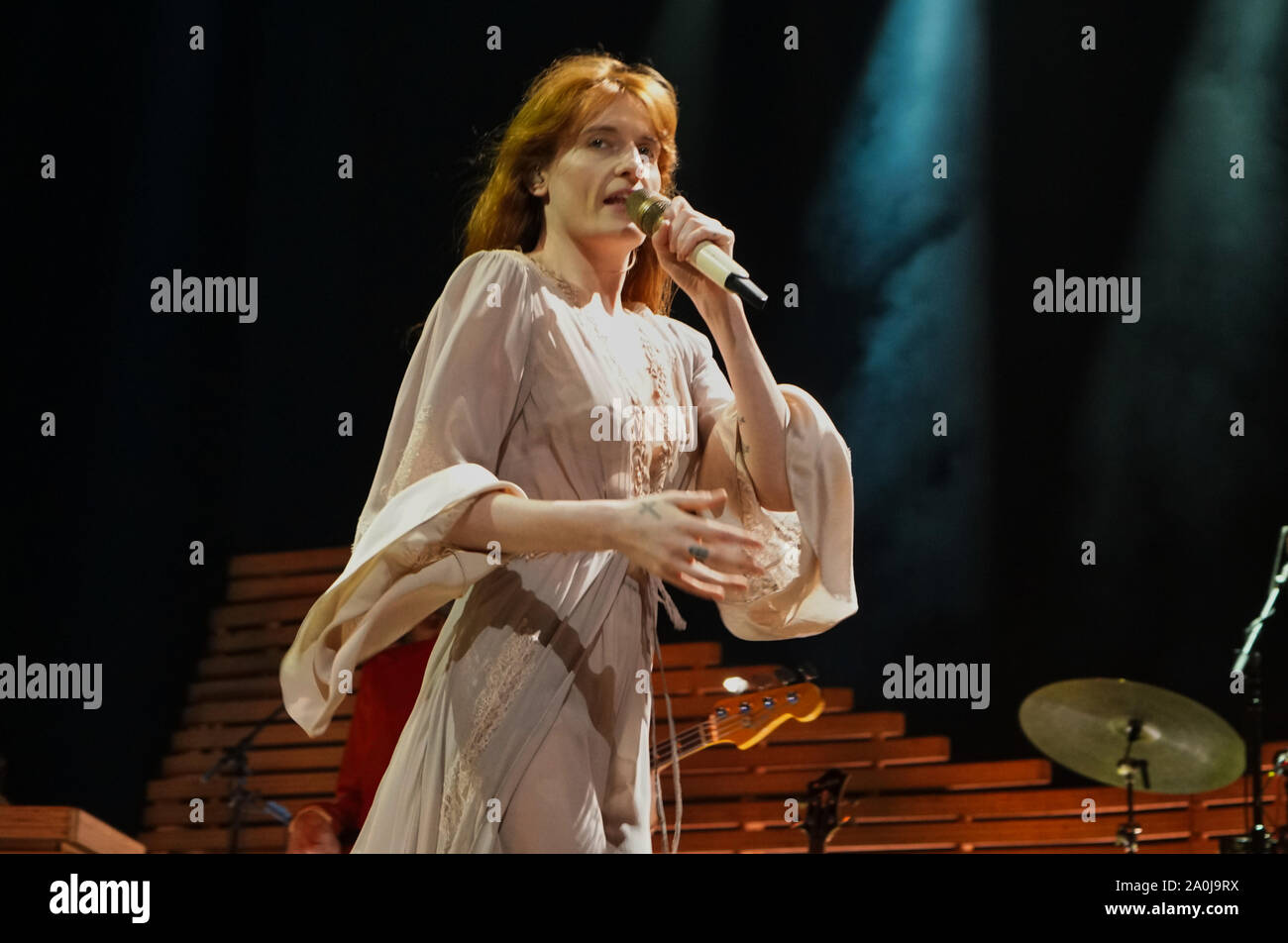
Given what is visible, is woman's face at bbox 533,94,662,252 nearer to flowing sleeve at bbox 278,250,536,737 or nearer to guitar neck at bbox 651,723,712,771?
flowing sleeve at bbox 278,250,536,737

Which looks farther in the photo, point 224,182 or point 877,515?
point 877,515

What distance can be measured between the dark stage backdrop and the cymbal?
65cm

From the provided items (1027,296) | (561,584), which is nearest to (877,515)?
(1027,296)

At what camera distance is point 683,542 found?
51.8 inches

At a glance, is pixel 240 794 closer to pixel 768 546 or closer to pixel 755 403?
pixel 768 546

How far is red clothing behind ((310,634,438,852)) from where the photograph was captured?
3270mm

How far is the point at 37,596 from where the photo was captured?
4.16 meters

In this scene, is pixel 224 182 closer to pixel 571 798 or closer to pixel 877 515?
pixel 877 515

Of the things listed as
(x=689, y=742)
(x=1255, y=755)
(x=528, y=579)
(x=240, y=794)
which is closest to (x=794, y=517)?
(x=528, y=579)

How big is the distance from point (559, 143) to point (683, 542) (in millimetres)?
573

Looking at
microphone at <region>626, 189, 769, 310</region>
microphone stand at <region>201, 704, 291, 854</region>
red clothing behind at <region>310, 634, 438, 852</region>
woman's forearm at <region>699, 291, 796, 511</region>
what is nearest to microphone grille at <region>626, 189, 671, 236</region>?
microphone at <region>626, 189, 769, 310</region>

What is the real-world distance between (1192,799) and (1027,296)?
5.79ft

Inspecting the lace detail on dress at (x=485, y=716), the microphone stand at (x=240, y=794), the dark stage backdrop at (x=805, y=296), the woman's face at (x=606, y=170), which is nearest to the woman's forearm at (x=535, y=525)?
the lace detail on dress at (x=485, y=716)
